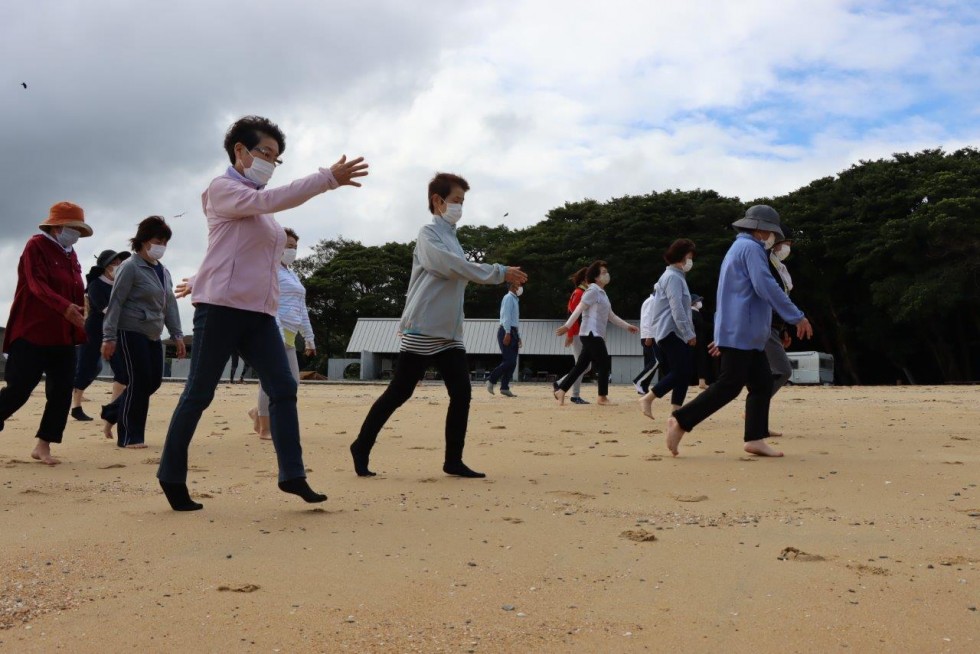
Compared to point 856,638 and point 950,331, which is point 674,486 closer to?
point 856,638

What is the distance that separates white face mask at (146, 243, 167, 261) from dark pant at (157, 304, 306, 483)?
9.99 feet

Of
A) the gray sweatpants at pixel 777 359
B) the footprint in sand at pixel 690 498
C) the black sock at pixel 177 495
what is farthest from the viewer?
the gray sweatpants at pixel 777 359

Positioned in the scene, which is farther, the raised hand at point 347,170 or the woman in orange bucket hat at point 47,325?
the woman in orange bucket hat at point 47,325

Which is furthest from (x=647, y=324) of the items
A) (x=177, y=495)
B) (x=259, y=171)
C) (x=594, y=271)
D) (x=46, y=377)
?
(x=177, y=495)

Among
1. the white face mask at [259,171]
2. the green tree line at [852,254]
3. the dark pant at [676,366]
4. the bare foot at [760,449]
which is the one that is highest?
the green tree line at [852,254]

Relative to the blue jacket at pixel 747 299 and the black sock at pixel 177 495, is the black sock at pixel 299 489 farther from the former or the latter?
the blue jacket at pixel 747 299

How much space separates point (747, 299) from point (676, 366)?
112 inches

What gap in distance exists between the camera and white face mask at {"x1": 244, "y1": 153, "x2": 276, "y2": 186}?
179 inches

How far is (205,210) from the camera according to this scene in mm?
4613

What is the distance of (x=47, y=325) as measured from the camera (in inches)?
243

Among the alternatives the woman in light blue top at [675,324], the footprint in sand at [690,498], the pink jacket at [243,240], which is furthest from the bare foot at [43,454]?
the woman in light blue top at [675,324]

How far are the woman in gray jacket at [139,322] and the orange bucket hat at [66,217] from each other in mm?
678

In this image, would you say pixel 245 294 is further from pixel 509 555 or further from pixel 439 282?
pixel 509 555

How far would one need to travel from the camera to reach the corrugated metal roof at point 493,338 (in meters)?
42.4
